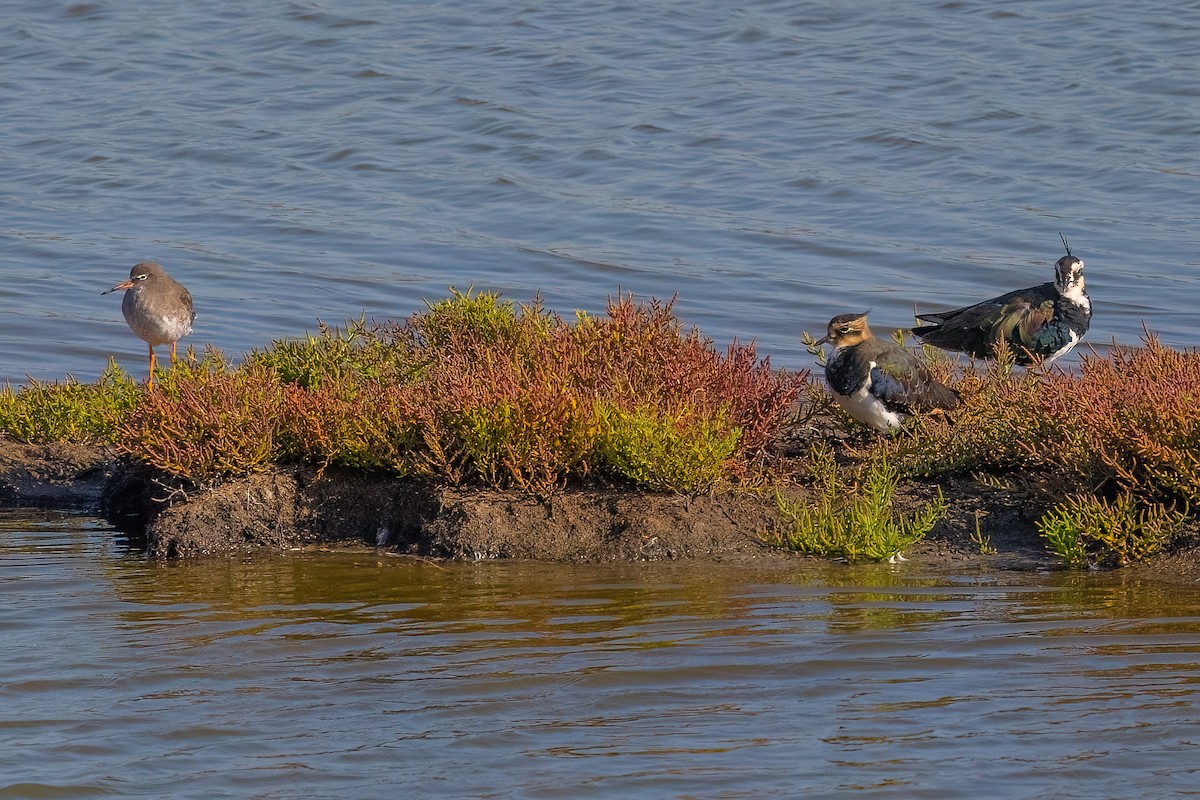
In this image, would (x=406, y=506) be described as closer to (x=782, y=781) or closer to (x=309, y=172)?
(x=782, y=781)

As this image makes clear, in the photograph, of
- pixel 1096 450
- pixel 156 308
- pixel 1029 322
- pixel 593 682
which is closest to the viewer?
pixel 593 682

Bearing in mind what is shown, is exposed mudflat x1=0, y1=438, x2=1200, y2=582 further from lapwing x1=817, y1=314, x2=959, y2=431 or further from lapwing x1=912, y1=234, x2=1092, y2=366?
lapwing x1=912, y1=234, x2=1092, y2=366

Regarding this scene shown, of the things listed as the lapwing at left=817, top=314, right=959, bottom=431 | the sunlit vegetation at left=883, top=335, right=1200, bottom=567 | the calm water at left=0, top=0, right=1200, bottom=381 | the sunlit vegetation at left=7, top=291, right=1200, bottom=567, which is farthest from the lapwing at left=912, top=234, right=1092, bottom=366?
the calm water at left=0, top=0, right=1200, bottom=381

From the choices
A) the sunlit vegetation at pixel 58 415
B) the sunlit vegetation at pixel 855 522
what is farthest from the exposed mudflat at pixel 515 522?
the sunlit vegetation at pixel 58 415

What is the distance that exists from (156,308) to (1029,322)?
6069 mm

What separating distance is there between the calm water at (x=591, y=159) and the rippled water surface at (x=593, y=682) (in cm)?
643

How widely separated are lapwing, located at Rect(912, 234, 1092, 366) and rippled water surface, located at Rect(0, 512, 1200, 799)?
127 inches

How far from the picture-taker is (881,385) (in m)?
8.59

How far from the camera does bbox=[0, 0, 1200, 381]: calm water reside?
15812 mm

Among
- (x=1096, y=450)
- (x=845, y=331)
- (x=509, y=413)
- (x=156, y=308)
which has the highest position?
(x=156, y=308)

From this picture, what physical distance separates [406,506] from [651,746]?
9.78ft

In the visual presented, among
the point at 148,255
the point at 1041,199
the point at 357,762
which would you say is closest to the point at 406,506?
the point at 357,762

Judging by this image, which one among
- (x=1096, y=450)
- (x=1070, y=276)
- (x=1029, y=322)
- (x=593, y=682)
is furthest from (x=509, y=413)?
(x=1070, y=276)

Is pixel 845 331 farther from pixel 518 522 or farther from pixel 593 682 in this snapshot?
pixel 593 682
